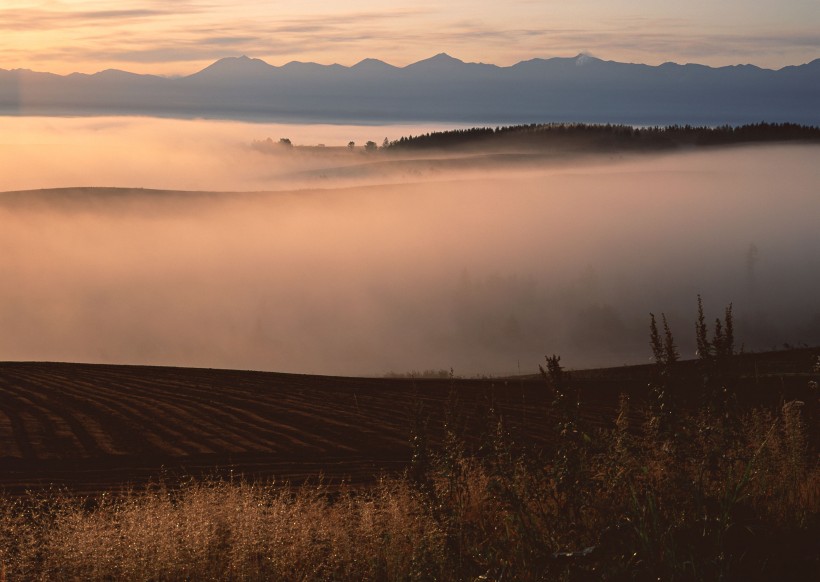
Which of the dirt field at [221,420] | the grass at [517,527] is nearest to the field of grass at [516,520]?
the grass at [517,527]

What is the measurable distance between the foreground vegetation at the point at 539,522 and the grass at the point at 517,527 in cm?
1

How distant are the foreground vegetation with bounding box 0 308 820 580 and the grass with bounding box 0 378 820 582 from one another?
0.01m

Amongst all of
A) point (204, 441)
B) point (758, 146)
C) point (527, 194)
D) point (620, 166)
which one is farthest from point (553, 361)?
point (527, 194)

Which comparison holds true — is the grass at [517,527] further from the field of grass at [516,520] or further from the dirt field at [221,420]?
the dirt field at [221,420]

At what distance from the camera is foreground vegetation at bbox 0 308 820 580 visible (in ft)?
21.0

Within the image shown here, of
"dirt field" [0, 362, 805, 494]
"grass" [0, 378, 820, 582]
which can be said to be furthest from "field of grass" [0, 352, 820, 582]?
"dirt field" [0, 362, 805, 494]

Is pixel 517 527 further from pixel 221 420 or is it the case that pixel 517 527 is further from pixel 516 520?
pixel 221 420

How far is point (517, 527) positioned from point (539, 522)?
0.59ft

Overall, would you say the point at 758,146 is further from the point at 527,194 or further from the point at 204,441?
the point at 204,441

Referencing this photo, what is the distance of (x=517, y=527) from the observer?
22.8 ft

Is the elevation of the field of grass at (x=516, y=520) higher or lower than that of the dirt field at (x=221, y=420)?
higher

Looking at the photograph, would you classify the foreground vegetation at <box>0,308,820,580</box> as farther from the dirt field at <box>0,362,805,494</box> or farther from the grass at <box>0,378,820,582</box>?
the dirt field at <box>0,362,805,494</box>

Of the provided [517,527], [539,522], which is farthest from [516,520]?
[539,522]

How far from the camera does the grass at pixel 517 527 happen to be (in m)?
6.38
